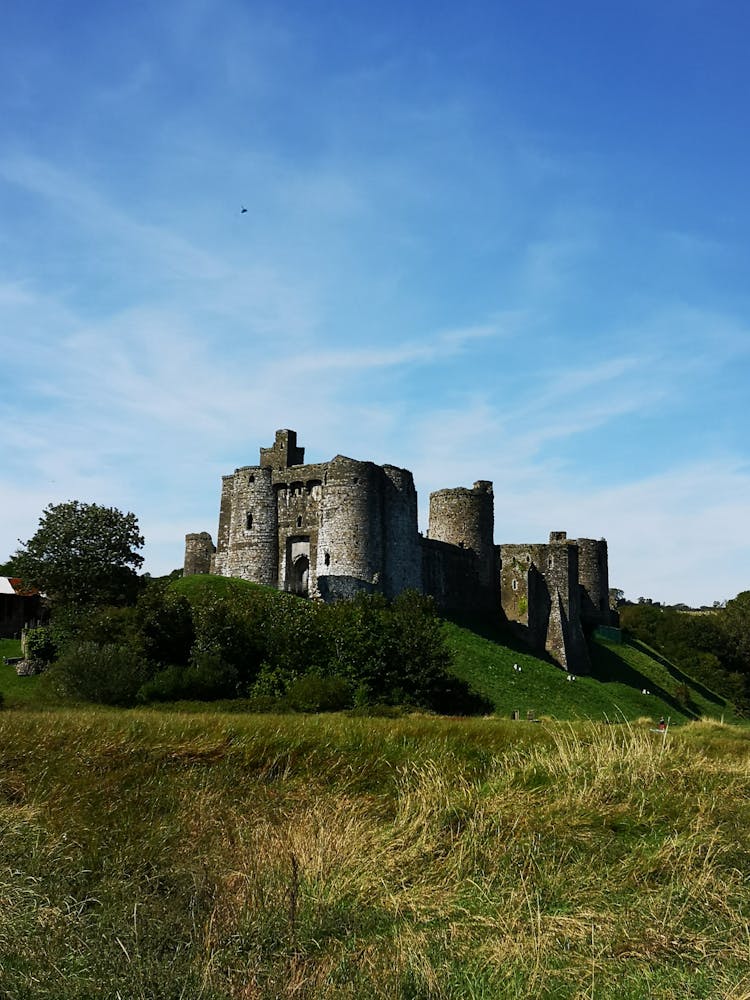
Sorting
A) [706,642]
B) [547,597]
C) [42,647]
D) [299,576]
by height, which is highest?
[299,576]

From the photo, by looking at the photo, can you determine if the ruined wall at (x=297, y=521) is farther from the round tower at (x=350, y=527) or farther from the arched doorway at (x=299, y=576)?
the round tower at (x=350, y=527)

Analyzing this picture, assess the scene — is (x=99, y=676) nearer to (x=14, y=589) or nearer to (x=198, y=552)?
(x=14, y=589)

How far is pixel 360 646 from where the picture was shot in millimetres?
34344

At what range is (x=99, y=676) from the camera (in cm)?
2842

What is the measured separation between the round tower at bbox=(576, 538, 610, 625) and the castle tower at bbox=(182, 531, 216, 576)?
1073 inches

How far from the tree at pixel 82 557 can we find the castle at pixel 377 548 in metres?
8.69

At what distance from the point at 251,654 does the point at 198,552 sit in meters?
21.8

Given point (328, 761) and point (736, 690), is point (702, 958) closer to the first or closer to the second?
point (328, 761)

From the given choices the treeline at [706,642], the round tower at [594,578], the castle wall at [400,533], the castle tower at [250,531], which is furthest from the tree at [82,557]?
the treeline at [706,642]

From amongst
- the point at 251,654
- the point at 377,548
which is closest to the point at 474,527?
the point at 377,548

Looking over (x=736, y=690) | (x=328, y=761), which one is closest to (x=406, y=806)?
(x=328, y=761)

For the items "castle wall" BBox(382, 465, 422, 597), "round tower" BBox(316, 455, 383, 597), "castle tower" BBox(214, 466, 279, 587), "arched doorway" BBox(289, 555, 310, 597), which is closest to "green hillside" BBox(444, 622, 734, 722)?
"castle wall" BBox(382, 465, 422, 597)

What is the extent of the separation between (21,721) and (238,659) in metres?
18.9

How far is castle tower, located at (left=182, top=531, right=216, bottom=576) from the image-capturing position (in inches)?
2168
